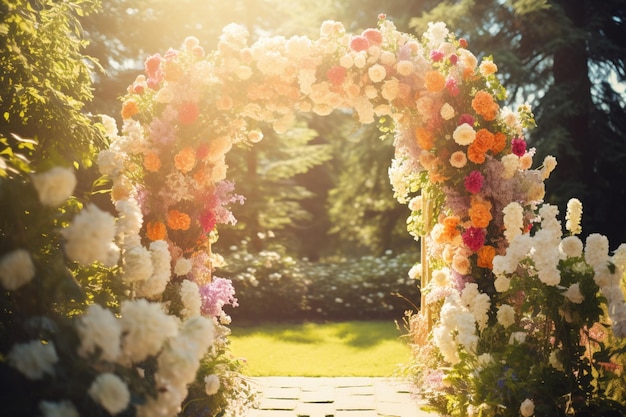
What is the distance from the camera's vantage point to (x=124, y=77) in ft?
→ 35.0

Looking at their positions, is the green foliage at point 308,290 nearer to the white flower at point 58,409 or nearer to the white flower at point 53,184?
the white flower at point 53,184

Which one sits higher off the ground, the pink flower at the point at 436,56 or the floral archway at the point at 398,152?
the pink flower at the point at 436,56

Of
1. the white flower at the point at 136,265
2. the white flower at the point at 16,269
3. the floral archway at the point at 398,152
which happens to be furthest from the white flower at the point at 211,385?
the white flower at the point at 16,269

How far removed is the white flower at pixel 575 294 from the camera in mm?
3160

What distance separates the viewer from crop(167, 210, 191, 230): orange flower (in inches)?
177

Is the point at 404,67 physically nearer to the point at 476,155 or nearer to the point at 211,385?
the point at 476,155

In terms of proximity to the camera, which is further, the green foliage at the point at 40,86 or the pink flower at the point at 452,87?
the pink flower at the point at 452,87

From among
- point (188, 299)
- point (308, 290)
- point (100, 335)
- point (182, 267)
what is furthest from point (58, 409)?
point (308, 290)

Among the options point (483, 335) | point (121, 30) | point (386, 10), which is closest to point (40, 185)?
point (483, 335)

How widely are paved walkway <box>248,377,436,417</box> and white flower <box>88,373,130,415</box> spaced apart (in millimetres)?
2470

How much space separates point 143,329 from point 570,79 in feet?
37.6

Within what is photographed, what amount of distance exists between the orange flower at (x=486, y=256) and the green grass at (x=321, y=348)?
4.72 feet

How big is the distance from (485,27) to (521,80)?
1463 millimetres

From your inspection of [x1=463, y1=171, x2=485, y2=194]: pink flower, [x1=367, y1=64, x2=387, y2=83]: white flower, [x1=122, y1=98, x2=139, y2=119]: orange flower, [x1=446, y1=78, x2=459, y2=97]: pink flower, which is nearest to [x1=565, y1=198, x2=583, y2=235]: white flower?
[x1=463, y1=171, x2=485, y2=194]: pink flower
